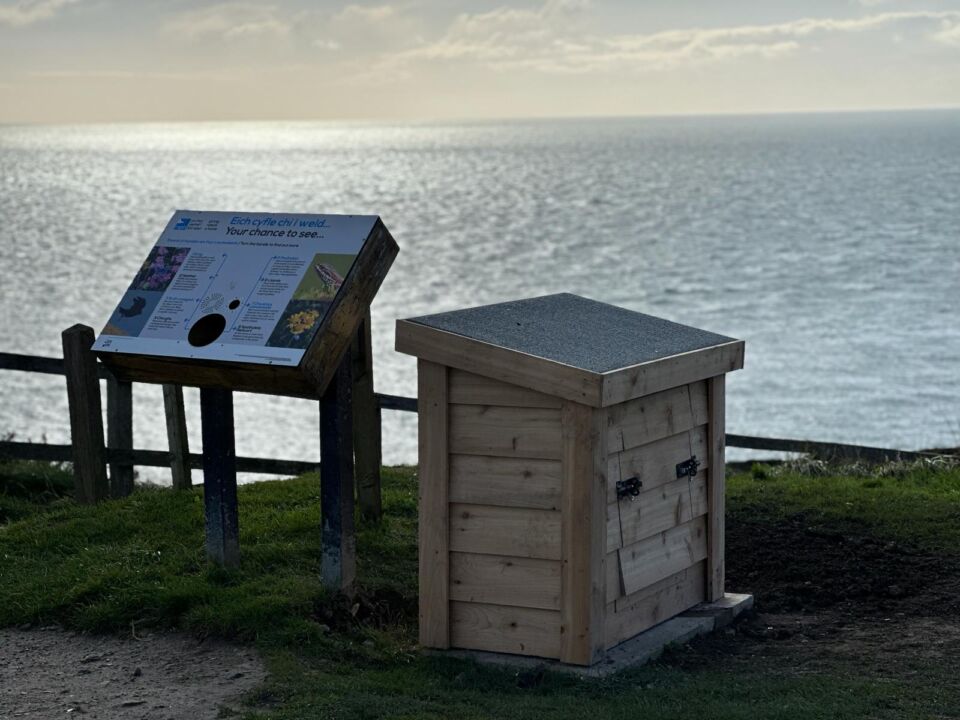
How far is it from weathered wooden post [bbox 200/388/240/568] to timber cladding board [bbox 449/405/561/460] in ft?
4.97

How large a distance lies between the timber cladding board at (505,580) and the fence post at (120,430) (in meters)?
3.68

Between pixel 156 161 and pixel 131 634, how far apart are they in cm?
15227

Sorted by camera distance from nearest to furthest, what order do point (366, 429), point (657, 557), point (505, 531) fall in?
point (505, 531)
point (657, 557)
point (366, 429)

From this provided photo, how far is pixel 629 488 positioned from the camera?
252 inches

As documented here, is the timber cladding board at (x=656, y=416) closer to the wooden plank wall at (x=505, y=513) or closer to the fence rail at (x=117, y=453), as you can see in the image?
the wooden plank wall at (x=505, y=513)

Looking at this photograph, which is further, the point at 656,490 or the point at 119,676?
the point at 656,490

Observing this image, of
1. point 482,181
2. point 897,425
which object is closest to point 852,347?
point 897,425

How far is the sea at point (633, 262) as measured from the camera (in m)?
24.5

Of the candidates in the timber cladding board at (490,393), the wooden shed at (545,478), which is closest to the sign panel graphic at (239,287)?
the wooden shed at (545,478)

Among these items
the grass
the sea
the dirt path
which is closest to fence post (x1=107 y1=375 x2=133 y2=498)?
the grass

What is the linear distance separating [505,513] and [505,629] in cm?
59

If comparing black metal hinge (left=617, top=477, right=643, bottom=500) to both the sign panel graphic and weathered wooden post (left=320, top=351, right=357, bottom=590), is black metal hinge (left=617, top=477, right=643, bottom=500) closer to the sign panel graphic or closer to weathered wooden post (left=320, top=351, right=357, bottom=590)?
weathered wooden post (left=320, top=351, right=357, bottom=590)

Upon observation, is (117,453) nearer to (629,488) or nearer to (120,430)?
(120,430)

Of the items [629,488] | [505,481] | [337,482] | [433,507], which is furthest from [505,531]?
[337,482]
